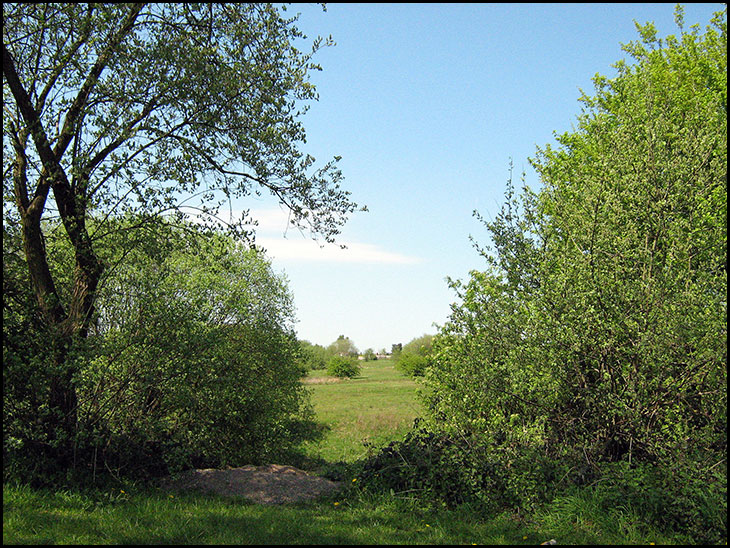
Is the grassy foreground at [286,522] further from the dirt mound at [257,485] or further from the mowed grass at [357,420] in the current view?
the mowed grass at [357,420]

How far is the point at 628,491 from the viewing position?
7379 mm

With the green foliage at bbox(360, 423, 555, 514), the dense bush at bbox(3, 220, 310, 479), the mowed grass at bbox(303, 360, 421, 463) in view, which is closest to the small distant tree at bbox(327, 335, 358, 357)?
the mowed grass at bbox(303, 360, 421, 463)

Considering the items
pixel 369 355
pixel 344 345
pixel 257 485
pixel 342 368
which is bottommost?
pixel 257 485

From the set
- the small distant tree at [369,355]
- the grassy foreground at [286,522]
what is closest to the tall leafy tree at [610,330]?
the grassy foreground at [286,522]

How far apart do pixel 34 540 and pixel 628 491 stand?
7538 mm

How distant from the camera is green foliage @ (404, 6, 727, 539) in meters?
8.13

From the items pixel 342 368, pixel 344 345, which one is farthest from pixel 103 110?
pixel 344 345

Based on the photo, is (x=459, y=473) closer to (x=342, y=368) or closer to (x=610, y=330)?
(x=610, y=330)

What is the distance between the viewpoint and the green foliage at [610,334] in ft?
26.7

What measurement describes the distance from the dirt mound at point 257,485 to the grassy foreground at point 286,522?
43 centimetres

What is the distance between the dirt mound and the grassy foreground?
16.9 inches

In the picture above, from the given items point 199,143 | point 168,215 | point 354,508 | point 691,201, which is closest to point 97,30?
point 199,143

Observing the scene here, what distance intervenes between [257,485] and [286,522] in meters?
2.47

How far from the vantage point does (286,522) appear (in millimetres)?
7555
